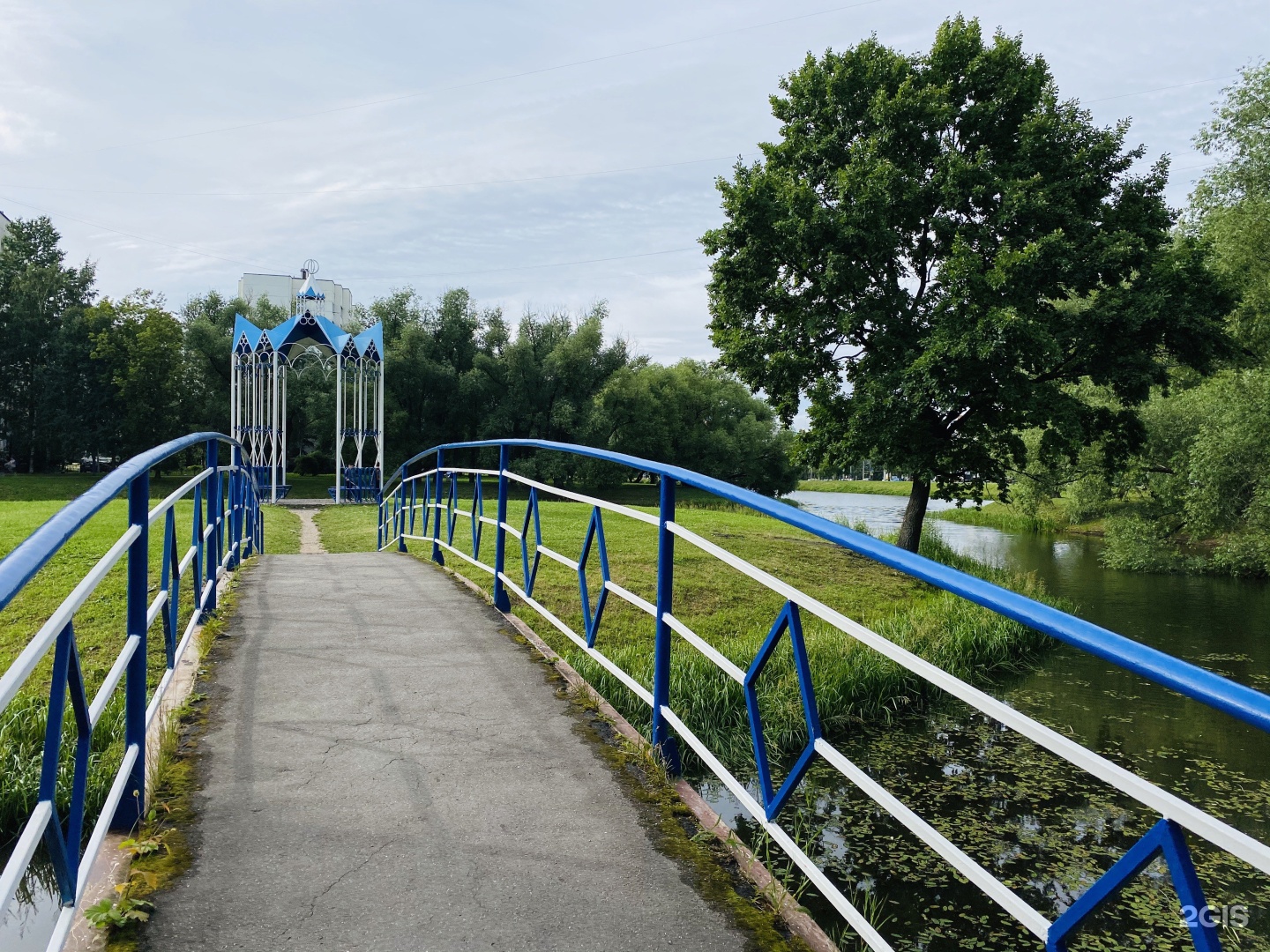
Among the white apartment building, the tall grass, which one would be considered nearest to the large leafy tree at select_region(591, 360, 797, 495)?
the white apartment building

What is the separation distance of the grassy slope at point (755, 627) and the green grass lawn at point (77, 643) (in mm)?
2612

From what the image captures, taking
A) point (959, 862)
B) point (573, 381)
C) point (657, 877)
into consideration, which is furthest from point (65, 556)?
point (573, 381)

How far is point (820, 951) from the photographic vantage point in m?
2.08

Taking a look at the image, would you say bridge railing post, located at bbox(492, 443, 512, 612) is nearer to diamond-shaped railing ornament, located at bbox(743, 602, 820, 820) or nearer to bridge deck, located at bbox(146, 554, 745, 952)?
bridge deck, located at bbox(146, 554, 745, 952)

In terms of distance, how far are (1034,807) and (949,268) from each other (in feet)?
34.2

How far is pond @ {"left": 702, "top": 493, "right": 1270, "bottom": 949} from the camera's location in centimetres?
379

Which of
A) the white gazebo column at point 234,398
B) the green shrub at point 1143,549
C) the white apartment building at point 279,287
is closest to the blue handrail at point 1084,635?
the green shrub at point 1143,549

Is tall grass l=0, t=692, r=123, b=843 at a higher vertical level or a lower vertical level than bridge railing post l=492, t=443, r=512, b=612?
lower

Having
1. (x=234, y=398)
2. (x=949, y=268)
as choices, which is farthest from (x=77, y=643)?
(x=234, y=398)

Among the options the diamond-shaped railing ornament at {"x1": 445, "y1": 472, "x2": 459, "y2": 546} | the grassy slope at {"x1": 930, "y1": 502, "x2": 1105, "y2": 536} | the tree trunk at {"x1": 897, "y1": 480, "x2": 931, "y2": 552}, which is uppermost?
the diamond-shaped railing ornament at {"x1": 445, "y1": 472, "x2": 459, "y2": 546}

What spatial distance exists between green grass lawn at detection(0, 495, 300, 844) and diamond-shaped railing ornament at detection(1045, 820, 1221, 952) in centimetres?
300

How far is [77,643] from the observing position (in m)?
3.81

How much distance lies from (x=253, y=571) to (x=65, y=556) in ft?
10.2

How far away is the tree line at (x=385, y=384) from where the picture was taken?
1351 inches
